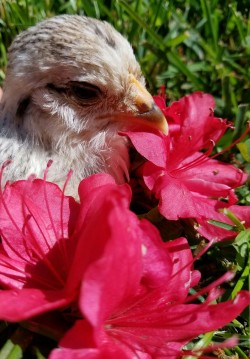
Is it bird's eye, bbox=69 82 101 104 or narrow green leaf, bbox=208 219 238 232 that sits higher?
bird's eye, bbox=69 82 101 104

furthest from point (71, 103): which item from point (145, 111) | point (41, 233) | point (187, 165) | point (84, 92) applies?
point (41, 233)

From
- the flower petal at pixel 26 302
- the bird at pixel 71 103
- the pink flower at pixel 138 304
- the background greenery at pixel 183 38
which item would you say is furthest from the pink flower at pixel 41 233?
the background greenery at pixel 183 38

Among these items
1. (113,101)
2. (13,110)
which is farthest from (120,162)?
(13,110)

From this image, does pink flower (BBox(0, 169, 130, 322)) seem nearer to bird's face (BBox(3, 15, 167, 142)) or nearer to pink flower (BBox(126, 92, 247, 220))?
pink flower (BBox(126, 92, 247, 220))

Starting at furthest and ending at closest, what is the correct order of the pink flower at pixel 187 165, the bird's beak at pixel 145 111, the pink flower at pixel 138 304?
the bird's beak at pixel 145 111 → the pink flower at pixel 187 165 → the pink flower at pixel 138 304

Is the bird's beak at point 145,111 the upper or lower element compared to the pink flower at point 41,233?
upper

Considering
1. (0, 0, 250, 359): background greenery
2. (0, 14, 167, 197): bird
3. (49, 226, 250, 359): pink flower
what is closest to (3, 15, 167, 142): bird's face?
(0, 14, 167, 197): bird

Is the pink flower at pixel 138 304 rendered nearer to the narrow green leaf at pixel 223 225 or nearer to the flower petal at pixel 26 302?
the flower petal at pixel 26 302
